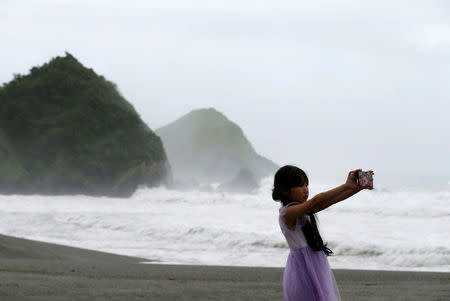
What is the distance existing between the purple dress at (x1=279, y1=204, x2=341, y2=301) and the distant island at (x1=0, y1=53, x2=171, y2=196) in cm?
4148

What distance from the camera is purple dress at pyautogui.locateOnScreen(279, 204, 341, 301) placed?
3174 millimetres

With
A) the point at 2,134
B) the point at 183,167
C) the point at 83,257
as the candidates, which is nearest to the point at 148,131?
the point at 2,134

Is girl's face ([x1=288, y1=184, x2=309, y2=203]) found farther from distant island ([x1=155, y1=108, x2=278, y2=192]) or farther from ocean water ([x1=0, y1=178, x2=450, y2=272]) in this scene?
distant island ([x1=155, y1=108, x2=278, y2=192])

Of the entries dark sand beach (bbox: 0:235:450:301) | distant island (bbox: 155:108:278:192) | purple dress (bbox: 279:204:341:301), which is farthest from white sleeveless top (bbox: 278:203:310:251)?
distant island (bbox: 155:108:278:192)

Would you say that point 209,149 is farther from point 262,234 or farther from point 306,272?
point 306,272

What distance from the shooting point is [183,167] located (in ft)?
347

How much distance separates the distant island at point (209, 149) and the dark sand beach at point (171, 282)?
8834 cm

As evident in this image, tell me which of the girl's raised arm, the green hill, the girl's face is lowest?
the girl's raised arm

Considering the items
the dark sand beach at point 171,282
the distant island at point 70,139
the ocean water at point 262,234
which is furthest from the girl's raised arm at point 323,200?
the distant island at point 70,139

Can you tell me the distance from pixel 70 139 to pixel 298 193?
46.8 meters

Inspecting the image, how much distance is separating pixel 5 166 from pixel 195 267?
39.9 meters

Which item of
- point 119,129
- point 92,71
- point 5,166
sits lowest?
point 5,166

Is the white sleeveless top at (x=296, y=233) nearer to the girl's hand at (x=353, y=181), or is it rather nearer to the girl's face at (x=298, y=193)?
the girl's face at (x=298, y=193)

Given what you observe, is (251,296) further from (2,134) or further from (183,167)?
(183,167)
